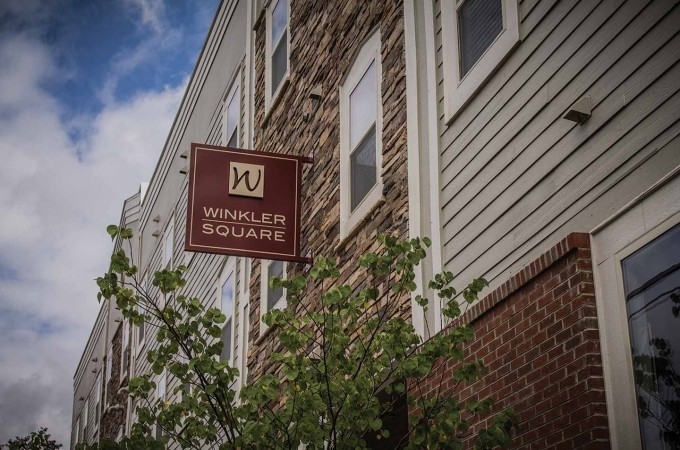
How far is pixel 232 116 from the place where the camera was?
1716 centimetres

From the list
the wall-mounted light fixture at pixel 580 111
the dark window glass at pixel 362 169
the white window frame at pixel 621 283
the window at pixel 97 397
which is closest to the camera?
the white window frame at pixel 621 283

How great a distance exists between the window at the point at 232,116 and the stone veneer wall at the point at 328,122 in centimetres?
138

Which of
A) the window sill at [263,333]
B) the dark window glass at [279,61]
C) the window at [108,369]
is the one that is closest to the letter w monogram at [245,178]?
the window sill at [263,333]

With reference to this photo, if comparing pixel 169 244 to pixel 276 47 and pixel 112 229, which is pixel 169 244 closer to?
pixel 276 47

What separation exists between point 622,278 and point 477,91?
235 cm

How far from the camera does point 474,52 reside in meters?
8.52

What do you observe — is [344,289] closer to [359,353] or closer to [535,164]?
[359,353]

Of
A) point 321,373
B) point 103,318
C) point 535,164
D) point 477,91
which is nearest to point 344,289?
point 321,373

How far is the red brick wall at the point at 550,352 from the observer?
6324mm

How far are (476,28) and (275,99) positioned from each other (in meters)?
5.75

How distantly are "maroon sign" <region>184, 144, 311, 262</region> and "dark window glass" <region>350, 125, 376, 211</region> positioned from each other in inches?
39.7

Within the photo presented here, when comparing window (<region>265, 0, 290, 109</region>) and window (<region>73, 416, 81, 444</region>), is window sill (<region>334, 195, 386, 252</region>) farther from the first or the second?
window (<region>73, 416, 81, 444</region>)


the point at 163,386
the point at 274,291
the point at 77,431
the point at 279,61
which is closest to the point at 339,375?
the point at 274,291

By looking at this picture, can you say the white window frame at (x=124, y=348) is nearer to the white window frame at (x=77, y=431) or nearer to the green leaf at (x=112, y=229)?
the white window frame at (x=77, y=431)
